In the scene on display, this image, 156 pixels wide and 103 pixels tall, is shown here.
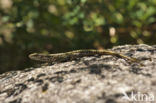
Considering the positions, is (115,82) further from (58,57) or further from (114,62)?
(58,57)

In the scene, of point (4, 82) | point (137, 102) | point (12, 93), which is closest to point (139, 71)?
point (137, 102)
